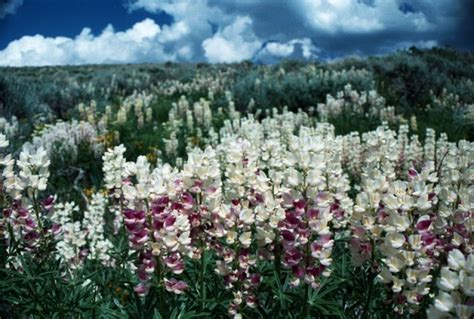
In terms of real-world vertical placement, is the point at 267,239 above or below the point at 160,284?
above

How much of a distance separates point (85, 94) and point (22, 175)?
1599cm

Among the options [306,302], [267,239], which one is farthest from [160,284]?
[306,302]

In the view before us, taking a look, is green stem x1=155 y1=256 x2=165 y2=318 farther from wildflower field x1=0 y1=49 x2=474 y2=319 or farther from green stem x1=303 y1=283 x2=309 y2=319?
green stem x1=303 y1=283 x2=309 y2=319

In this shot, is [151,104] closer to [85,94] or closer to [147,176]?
[85,94]

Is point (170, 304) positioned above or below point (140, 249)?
below

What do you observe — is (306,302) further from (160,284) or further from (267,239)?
(160,284)

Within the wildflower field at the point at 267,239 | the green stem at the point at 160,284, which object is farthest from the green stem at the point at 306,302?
the green stem at the point at 160,284

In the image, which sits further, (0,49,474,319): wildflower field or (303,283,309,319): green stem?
(303,283,309,319): green stem

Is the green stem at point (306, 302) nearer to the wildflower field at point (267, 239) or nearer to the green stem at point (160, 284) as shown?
the wildflower field at point (267, 239)

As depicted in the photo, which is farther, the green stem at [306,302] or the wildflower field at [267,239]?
the green stem at [306,302]

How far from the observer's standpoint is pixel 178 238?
220 centimetres

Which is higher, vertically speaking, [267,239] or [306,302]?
[267,239]

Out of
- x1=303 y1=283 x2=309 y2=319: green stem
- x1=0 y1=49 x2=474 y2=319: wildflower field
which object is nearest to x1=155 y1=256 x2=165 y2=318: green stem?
x1=0 y1=49 x2=474 y2=319: wildflower field

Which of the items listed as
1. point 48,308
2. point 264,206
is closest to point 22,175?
point 48,308
